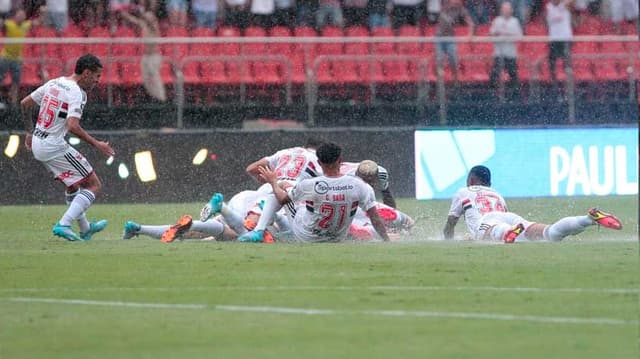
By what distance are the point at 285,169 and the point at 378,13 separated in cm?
992

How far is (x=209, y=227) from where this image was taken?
15.4 m

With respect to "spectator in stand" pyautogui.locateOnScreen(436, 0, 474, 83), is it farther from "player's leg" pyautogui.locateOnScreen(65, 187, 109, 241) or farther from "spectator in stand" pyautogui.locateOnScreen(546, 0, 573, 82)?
"player's leg" pyautogui.locateOnScreen(65, 187, 109, 241)

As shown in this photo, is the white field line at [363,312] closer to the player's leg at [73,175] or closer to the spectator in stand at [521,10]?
the player's leg at [73,175]

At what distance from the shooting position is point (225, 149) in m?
22.3

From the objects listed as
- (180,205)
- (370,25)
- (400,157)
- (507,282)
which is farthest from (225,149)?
(507,282)

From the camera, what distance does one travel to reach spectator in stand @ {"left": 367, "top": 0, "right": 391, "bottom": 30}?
2536cm

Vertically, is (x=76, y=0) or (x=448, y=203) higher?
(x=76, y=0)

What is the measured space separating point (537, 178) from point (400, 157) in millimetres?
2238

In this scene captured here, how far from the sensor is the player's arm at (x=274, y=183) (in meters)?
14.8

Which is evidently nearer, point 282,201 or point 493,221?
point 282,201

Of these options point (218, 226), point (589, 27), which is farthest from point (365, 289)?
point (589, 27)

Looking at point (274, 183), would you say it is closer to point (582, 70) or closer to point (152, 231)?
point (152, 231)

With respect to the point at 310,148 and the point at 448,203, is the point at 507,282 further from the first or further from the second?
the point at 448,203

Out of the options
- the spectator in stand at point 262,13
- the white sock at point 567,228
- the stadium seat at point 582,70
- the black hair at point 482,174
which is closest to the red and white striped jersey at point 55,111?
the black hair at point 482,174
